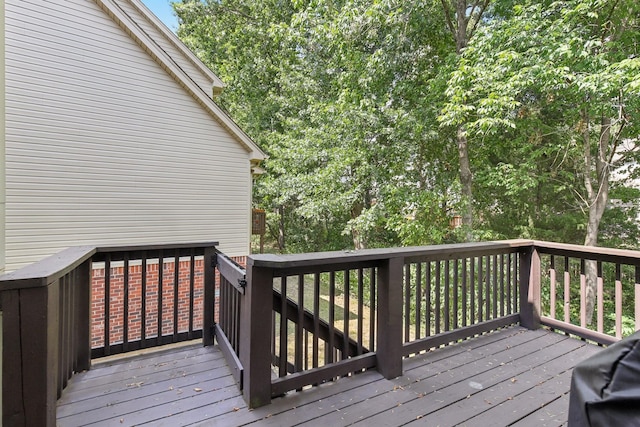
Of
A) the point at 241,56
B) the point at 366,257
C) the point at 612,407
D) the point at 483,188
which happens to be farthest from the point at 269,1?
the point at 612,407

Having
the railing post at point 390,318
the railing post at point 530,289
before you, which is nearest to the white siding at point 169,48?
the railing post at point 390,318

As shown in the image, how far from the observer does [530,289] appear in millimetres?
3328

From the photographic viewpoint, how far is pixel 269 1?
446 inches

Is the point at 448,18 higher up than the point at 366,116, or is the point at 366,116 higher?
the point at 448,18

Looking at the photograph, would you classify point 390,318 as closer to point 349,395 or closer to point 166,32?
point 349,395

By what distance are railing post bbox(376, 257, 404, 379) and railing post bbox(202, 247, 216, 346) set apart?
4.97ft

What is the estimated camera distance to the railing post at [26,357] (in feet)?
4.64

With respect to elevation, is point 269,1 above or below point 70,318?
above

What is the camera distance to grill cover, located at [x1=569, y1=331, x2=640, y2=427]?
694 millimetres

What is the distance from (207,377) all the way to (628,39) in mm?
8125

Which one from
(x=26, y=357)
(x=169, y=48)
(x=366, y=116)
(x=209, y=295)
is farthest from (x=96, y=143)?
(x=26, y=357)

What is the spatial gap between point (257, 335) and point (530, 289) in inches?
116

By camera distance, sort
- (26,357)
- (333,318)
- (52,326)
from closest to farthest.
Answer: (26,357), (52,326), (333,318)

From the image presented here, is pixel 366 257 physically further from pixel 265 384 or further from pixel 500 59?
pixel 500 59
